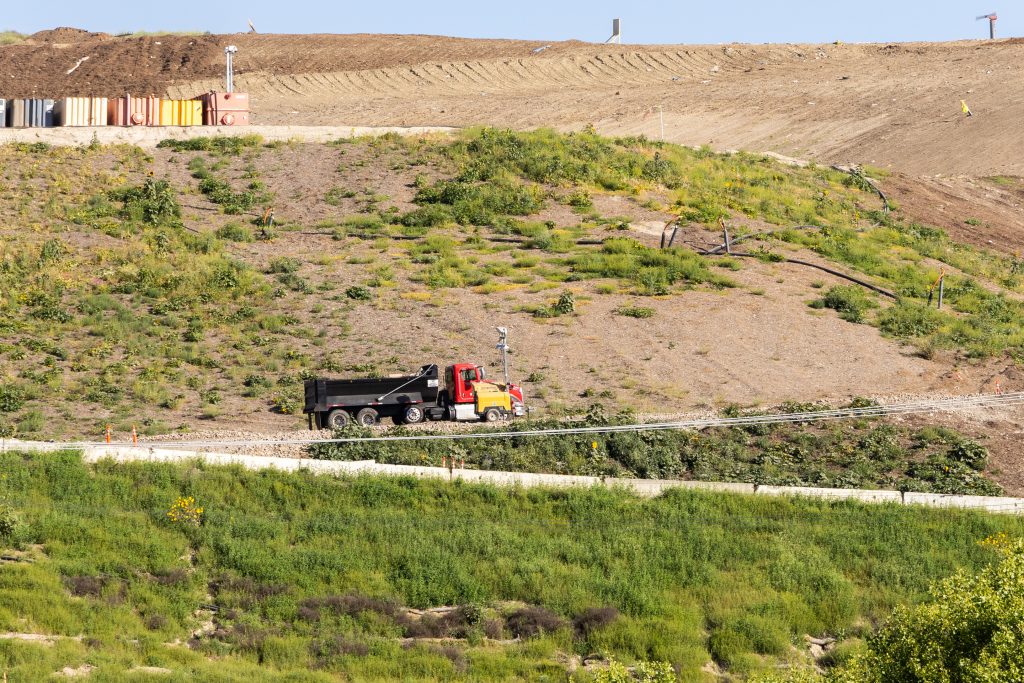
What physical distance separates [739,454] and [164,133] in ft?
118

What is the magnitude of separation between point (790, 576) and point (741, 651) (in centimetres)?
266

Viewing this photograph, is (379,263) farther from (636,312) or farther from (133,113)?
(133,113)

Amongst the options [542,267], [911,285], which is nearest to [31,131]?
[542,267]

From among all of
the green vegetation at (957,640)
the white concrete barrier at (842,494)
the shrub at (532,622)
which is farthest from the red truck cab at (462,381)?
the green vegetation at (957,640)

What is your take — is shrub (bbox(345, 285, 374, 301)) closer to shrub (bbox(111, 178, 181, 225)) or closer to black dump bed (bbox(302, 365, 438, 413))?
shrub (bbox(111, 178, 181, 225))


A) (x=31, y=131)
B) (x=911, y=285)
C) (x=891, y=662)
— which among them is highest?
(x=31, y=131)

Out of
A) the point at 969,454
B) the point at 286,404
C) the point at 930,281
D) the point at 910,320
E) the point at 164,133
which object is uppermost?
the point at 164,133

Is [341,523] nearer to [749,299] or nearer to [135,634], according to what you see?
[135,634]

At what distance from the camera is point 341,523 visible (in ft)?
77.8

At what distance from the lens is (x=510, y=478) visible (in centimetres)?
2628

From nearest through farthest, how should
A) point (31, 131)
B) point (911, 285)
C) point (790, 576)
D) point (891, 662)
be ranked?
point (891, 662), point (790, 576), point (911, 285), point (31, 131)

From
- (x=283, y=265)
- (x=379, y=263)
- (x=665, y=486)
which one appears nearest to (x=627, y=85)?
(x=379, y=263)

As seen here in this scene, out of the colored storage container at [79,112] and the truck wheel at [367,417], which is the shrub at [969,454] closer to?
the truck wheel at [367,417]

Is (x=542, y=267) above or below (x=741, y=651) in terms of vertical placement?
above
